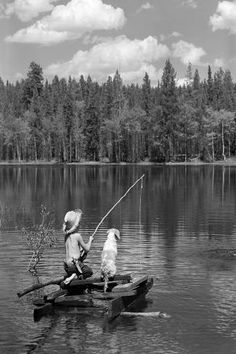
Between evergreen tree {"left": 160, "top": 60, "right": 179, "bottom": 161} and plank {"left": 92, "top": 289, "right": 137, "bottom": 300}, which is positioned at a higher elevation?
evergreen tree {"left": 160, "top": 60, "right": 179, "bottom": 161}

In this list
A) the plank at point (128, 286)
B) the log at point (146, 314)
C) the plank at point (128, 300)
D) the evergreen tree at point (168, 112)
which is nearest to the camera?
the plank at point (128, 300)

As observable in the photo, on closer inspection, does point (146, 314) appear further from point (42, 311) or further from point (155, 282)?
point (155, 282)

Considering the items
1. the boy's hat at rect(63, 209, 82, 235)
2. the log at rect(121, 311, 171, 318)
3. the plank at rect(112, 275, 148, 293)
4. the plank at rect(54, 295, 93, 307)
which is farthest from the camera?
the boy's hat at rect(63, 209, 82, 235)

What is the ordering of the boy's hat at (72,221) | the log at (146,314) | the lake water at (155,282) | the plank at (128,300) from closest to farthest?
the lake water at (155,282)
the plank at (128,300)
the log at (146,314)
the boy's hat at (72,221)

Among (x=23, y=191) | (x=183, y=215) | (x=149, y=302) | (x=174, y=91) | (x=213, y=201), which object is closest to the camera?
(x=149, y=302)

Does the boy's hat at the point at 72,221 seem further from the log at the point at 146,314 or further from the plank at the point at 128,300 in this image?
the log at the point at 146,314

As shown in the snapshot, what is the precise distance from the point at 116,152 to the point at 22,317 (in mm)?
178264

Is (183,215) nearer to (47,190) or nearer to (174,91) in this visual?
(47,190)

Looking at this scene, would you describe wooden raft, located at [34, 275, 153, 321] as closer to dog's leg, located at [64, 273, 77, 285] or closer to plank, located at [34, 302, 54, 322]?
plank, located at [34, 302, 54, 322]

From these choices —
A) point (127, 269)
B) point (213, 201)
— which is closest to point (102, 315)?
point (127, 269)

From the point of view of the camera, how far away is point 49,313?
19.0 meters

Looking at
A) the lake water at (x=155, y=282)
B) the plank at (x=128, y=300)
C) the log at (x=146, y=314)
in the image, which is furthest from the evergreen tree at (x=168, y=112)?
the log at (x=146, y=314)

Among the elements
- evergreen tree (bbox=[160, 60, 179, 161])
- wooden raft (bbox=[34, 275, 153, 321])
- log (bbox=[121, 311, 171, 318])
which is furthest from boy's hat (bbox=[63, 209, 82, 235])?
evergreen tree (bbox=[160, 60, 179, 161])

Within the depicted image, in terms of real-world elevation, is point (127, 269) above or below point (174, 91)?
below
